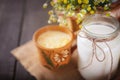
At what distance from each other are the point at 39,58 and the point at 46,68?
0.04m

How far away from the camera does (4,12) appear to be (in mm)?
1013

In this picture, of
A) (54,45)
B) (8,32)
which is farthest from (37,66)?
(8,32)

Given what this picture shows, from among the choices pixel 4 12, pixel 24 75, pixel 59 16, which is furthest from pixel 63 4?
pixel 4 12

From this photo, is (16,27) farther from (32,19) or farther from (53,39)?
(53,39)

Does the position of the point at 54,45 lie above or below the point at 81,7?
below

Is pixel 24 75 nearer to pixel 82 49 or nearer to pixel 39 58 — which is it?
pixel 39 58

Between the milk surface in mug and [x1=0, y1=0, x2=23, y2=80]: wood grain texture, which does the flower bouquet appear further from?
[x1=0, y1=0, x2=23, y2=80]: wood grain texture

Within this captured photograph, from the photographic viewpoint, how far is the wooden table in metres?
0.81

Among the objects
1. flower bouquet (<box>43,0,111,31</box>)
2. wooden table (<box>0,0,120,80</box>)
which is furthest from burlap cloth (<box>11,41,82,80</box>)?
flower bouquet (<box>43,0,111,31</box>)

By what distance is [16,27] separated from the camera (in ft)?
3.13

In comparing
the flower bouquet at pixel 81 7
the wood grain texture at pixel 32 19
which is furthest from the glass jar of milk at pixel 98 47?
the wood grain texture at pixel 32 19

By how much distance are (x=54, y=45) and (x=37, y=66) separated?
0.30ft

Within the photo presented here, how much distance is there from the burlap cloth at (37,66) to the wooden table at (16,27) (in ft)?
0.06

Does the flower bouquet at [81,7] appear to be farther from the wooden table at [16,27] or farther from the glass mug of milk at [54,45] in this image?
the wooden table at [16,27]
